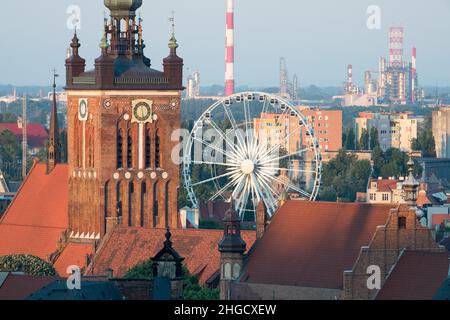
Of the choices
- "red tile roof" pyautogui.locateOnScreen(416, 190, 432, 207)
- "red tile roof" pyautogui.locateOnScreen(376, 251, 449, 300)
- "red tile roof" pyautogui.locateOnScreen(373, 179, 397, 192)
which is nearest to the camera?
"red tile roof" pyautogui.locateOnScreen(376, 251, 449, 300)

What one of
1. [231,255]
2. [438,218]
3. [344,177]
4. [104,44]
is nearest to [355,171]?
[344,177]

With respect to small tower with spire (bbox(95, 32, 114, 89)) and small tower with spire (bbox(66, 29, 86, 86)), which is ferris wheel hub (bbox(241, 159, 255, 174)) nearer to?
small tower with spire (bbox(66, 29, 86, 86))

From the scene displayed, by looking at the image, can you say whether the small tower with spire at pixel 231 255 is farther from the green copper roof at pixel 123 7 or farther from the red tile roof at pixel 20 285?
the green copper roof at pixel 123 7

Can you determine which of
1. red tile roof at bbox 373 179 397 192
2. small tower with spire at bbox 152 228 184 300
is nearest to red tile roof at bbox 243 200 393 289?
small tower with spire at bbox 152 228 184 300

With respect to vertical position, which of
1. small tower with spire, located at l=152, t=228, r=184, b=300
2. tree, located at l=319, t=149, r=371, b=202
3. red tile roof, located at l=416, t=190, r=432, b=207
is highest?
small tower with spire, located at l=152, t=228, r=184, b=300

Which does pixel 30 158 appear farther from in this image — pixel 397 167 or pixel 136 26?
pixel 136 26
